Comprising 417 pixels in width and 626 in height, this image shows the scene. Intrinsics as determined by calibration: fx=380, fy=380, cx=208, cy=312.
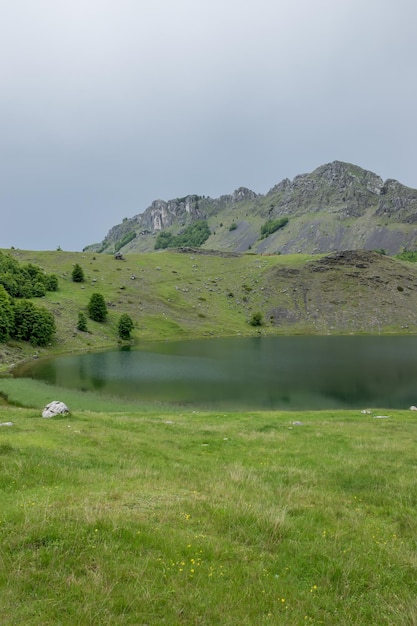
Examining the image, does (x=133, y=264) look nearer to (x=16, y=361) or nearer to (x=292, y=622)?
(x=16, y=361)

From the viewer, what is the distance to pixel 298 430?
2897cm

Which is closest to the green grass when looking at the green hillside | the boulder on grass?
the boulder on grass

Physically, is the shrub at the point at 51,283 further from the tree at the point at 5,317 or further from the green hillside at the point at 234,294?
the tree at the point at 5,317

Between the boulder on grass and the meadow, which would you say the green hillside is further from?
the meadow

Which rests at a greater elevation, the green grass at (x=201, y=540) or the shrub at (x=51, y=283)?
the shrub at (x=51, y=283)

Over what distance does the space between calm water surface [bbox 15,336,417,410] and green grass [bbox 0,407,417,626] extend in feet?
110

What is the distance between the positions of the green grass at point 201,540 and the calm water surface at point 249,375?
1317 inches

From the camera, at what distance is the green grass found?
20.8ft

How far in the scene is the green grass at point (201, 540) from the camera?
6.33 meters

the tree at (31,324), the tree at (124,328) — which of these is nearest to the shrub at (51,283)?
the tree at (124,328)

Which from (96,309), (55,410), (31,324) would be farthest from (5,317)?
(55,410)

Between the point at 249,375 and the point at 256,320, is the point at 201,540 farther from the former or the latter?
the point at 256,320

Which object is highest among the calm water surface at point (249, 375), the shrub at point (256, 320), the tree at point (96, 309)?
the tree at point (96, 309)

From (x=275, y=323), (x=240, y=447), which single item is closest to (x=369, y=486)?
(x=240, y=447)
